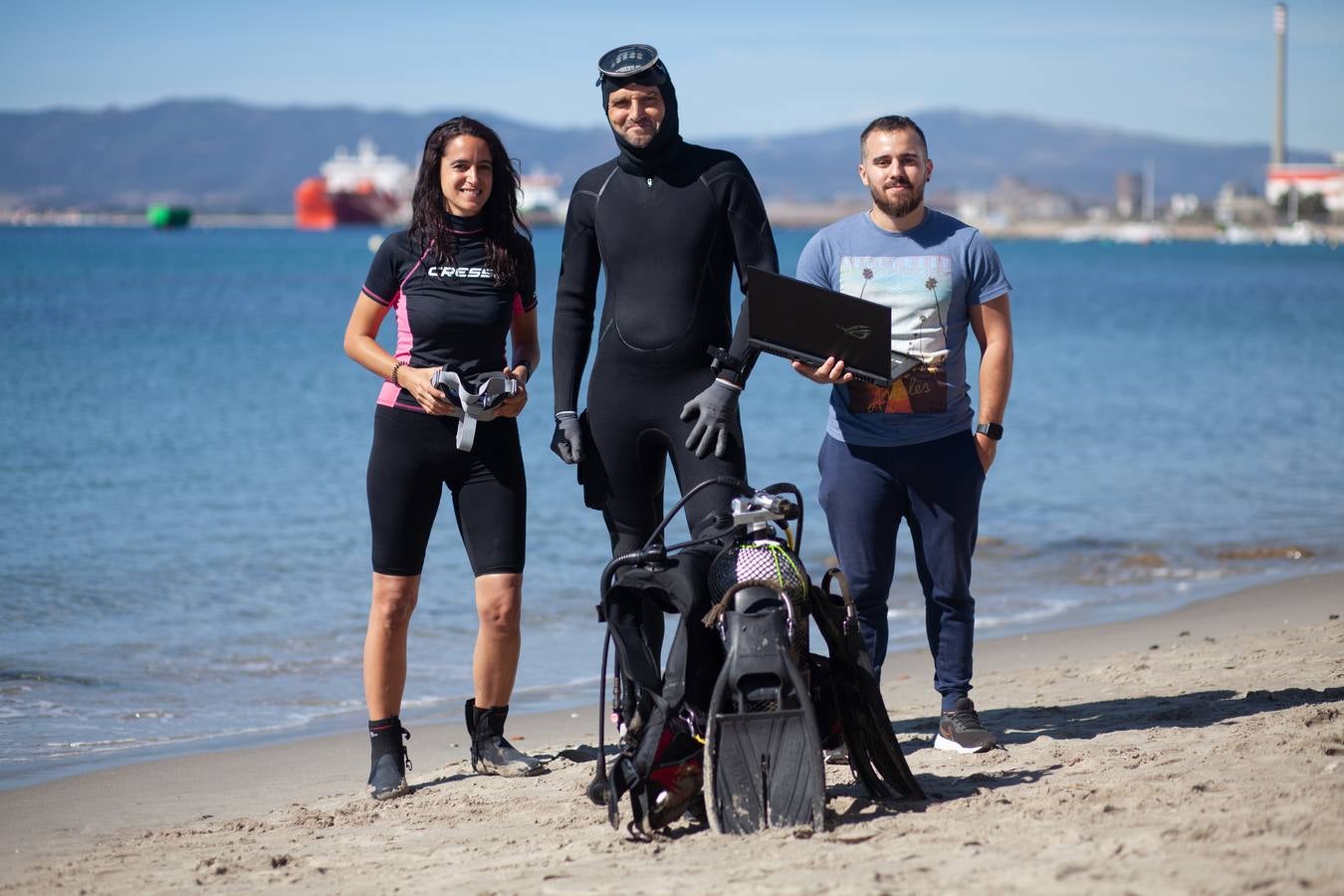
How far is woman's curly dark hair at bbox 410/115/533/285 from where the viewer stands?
4289 millimetres

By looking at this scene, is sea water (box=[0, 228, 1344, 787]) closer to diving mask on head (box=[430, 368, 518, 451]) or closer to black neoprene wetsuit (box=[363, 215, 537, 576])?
black neoprene wetsuit (box=[363, 215, 537, 576])

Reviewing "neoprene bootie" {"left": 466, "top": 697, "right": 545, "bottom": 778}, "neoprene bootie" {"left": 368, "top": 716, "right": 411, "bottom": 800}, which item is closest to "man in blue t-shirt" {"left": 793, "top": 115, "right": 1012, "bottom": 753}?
"neoprene bootie" {"left": 466, "top": 697, "right": 545, "bottom": 778}

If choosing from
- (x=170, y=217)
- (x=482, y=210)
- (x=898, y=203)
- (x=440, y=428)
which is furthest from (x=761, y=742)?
(x=170, y=217)

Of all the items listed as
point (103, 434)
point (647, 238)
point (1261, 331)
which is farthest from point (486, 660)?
point (1261, 331)

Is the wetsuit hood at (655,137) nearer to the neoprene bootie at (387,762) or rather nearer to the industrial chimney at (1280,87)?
the neoprene bootie at (387,762)

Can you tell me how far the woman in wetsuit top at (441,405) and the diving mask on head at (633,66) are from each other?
17.8 inches

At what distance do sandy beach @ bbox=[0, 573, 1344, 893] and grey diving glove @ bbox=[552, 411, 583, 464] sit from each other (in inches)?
39.7

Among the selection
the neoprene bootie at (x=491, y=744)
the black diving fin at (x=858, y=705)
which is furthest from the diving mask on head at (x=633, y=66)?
the neoprene bootie at (x=491, y=744)

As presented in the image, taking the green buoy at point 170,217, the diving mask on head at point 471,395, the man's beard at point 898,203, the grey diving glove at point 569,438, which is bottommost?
the grey diving glove at point 569,438

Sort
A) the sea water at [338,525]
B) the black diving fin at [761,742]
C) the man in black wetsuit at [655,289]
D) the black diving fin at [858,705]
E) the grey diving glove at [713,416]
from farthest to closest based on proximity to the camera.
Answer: the sea water at [338,525] → the man in black wetsuit at [655,289] → the grey diving glove at [713,416] → the black diving fin at [858,705] → the black diving fin at [761,742]

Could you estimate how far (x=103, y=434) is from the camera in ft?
52.3

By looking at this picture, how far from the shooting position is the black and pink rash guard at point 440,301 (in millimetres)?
4297

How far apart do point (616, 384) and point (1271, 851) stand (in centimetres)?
211

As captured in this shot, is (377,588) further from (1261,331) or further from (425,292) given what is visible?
(1261,331)
